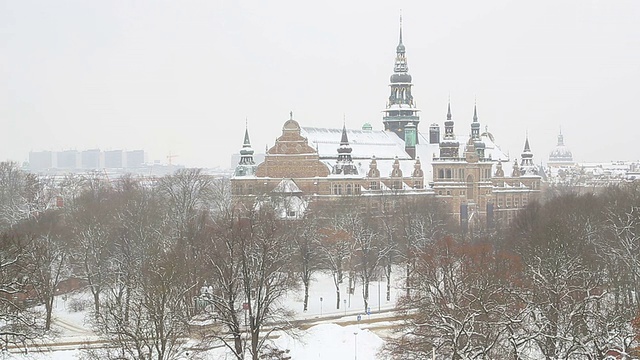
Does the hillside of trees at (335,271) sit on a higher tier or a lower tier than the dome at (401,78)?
lower

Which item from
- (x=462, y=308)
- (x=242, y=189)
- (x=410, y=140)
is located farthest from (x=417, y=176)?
(x=462, y=308)

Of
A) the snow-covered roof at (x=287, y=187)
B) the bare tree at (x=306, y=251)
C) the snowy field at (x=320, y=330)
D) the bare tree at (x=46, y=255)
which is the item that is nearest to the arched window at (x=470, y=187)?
the snow-covered roof at (x=287, y=187)

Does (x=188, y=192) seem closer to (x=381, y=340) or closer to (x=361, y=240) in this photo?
(x=361, y=240)

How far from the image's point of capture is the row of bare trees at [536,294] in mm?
35219

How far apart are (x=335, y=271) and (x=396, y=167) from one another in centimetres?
4572

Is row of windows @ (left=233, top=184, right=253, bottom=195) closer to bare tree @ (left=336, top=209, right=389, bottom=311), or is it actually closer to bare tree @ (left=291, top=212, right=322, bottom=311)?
bare tree @ (left=336, top=209, right=389, bottom=311)

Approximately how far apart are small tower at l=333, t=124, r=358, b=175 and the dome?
23.7m

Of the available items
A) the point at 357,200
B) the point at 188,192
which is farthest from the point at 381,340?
the point at 188,192

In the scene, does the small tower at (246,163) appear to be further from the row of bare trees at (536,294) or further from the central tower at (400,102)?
the row of bare trees at (536,294)

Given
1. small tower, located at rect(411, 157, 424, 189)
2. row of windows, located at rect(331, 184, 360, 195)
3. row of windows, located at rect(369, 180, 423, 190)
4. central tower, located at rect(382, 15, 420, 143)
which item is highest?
central tower, located at rect(382, 15, 420, 143)

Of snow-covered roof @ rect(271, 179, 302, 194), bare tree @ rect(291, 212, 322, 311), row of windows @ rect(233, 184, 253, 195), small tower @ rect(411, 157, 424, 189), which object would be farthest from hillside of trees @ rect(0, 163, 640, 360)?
small tower @ rect(411, 157, 424, 189)

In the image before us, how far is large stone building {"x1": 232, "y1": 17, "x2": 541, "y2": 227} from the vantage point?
10231 cm

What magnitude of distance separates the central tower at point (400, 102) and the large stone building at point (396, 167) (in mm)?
133

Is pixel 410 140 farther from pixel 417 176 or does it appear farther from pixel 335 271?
pixel 335 271
